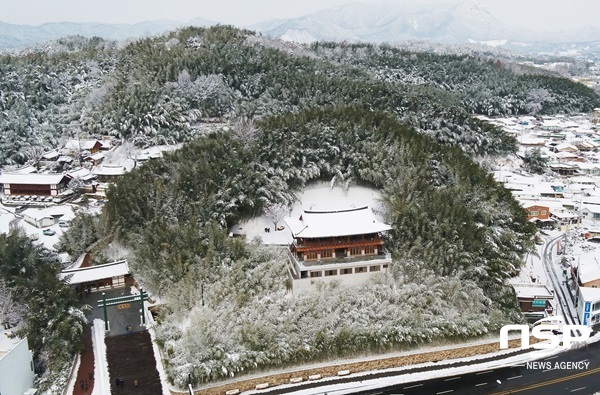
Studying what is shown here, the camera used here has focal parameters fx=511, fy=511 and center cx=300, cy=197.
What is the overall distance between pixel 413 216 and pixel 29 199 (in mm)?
28114

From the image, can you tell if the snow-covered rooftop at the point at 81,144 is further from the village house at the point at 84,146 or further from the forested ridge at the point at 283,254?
the forested ridge at the point at 283,254

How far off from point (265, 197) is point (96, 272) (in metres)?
10.3

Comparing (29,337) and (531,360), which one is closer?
(29,337)

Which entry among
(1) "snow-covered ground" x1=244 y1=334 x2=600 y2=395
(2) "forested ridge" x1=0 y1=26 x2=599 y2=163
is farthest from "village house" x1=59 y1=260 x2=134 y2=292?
(2) "forested ridge" x1=0 y1=26 x2=599 y2=163

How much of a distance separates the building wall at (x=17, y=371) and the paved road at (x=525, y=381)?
13.0 m

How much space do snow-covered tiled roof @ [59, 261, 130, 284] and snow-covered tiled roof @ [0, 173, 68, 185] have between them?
49.9 ft

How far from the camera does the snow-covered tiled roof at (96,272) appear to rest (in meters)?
24.3

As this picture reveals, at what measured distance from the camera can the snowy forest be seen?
22.3m

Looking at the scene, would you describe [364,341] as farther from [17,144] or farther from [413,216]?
[17,144]

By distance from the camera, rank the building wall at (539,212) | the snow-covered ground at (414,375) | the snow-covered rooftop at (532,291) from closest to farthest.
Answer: the snow-covered ground at (414,375) < the snow-covered rooftop at (532,291) < the building wall at (539,212)

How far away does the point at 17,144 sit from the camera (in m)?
45.8

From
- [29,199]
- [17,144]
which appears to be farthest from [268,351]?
[17,144]

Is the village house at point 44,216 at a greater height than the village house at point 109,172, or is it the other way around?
the village house at point 109,172

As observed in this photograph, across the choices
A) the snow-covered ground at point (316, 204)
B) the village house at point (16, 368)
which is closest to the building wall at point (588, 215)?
the snow-covered ground at point (316, 204)
